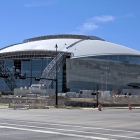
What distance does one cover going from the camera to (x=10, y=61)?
4897 inches

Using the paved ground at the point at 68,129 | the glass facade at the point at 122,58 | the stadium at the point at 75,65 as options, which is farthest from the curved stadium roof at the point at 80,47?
the paved ground at the point at 68,129

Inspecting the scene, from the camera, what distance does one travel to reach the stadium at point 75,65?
377 feet

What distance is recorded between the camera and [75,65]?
376 ft

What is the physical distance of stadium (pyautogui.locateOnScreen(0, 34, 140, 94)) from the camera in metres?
115

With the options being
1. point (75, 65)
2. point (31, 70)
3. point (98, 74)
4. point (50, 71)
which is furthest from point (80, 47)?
point (31, 70)

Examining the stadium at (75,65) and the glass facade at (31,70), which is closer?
the stadium at (75,65)

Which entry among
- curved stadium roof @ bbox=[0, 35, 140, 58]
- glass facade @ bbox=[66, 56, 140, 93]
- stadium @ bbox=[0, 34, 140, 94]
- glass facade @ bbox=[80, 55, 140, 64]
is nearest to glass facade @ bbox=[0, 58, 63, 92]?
stadium @ bbox=[0, 34, 140, 94]

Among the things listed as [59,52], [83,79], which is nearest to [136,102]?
[83,79]

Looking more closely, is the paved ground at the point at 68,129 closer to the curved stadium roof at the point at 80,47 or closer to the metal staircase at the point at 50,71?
the metal staircase at the point at 50,71

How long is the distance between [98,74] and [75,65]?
31.8ft

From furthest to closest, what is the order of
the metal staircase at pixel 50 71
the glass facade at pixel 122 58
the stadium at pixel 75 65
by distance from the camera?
the glass facade at pixel 122 58, the stadium at pixel 75 65, the metal staircase at pixel 50 71

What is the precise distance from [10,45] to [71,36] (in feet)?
91.7

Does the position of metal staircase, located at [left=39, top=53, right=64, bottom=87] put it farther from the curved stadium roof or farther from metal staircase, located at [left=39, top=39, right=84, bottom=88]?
the curved stadium roof

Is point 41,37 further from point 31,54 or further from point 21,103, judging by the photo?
point 21,103
